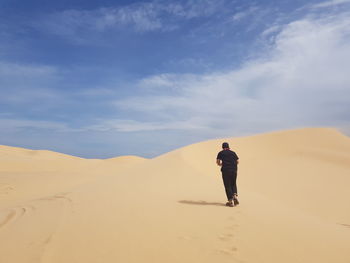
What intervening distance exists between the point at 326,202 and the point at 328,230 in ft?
22.7

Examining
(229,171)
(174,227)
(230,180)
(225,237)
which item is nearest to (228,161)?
(229,171)

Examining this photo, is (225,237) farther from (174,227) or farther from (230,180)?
(230,180)

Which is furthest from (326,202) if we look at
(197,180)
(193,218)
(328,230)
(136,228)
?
A: (136,228)

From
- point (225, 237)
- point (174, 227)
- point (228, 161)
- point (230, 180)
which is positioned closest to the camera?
point (225, 237)

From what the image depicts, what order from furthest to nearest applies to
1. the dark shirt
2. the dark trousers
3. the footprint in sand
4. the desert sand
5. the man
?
the dark shirt
the dark trousers
the man
the footprint in sand
the desert sand

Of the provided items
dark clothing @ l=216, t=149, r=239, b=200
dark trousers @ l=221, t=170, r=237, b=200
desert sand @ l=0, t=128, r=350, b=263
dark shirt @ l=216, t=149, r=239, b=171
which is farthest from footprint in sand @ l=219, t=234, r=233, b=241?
dark shirt @ l=216, t=149, r=239, b=171

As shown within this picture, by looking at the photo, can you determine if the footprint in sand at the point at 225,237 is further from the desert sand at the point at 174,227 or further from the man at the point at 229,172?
the man at the point at 229,172

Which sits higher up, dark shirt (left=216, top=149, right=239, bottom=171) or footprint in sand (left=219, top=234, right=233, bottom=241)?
dark shirt (left=216, top=149, right=239, bottom=171)

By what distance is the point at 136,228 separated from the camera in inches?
175

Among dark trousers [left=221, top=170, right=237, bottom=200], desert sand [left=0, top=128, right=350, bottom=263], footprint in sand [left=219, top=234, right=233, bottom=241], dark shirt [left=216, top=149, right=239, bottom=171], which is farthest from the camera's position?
dark shirt [left=216, top=149, right=239, bottom=171]

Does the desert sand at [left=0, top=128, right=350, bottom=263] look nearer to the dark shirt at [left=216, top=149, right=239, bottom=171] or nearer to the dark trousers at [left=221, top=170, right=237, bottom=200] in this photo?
the dark trousers at [left=221, top=170, right=237, bottom=200]

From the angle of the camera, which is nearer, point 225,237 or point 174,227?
point 225,237

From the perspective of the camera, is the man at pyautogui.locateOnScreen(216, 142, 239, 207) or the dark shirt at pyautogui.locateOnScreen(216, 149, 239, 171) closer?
the man at pyautogui.locateOnScreen(216, 142, 239, 207)

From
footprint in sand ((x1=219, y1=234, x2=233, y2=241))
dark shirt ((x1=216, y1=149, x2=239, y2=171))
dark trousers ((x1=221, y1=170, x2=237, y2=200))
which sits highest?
dark shirt ((x1=216, y1=149, x2=239, y2=171))
